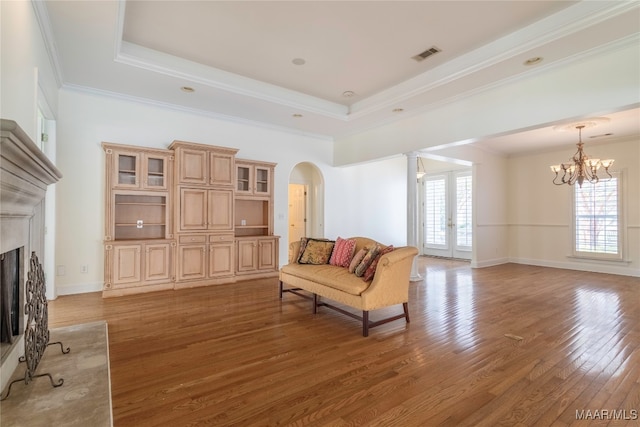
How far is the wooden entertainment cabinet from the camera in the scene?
472 centimetres

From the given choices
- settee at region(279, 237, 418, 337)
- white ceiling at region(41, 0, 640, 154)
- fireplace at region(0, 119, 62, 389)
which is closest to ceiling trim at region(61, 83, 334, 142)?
white ceiling at region(41, 0, 640, 154)

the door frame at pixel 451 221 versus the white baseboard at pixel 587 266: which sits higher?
the door frame at pixel 451 221

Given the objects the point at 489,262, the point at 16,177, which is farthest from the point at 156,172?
the point at 489,262

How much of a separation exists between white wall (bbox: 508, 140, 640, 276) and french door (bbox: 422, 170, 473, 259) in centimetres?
106

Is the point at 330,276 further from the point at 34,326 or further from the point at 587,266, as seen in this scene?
the point at 587,266

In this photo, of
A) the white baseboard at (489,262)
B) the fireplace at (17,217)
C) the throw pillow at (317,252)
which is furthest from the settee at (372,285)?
the white baseboard at (489,262)

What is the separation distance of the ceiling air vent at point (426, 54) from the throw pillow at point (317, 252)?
2.69 m

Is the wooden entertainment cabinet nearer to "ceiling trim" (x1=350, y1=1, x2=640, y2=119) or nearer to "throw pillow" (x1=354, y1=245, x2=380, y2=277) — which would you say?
"throw pillow" (x1=354, y1=245, x2=380, y2=277)

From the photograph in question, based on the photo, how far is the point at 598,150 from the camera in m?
7.06

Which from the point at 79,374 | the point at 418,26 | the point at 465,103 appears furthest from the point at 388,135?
the point at 79,374

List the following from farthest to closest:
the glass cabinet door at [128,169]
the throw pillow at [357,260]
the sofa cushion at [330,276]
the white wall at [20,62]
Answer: the glass cabinet door at [128,169] < the throw pillow at [357,260] < the sofa cushion at [330,276] < the white wall at [20,62]

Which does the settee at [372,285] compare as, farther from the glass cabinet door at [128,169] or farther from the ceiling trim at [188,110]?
the ceiling trim at [188,110]

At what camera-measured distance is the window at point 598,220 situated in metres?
6.79

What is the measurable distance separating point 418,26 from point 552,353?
3.43 meters
